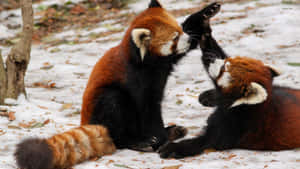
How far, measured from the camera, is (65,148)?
3.38 meters

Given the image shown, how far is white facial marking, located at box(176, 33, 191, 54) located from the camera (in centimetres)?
414

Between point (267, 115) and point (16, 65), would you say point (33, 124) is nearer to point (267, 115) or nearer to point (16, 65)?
point (16, 65)

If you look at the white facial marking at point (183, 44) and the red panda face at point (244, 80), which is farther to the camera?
the white facial marking at point (183, 44)

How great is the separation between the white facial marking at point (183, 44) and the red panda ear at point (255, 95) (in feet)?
3.25

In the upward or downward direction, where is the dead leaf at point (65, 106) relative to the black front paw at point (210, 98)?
downward

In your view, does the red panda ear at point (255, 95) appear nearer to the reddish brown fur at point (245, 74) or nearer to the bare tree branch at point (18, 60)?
the reddish brown fur at point (245, 74)

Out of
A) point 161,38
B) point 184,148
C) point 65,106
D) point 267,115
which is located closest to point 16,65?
point 65,106

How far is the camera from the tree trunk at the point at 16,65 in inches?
199

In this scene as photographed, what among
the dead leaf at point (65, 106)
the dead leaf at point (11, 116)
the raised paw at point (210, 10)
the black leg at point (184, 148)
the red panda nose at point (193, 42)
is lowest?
the dead leaf at point (65, 106)

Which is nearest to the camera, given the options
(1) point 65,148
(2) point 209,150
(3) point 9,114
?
(1) point 65,148

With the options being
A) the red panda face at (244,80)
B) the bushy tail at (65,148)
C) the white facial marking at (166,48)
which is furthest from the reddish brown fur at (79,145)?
the red panda face at (244,80)

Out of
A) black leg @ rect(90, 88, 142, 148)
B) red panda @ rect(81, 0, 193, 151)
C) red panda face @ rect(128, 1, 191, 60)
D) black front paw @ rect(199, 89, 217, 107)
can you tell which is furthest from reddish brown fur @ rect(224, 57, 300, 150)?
black leg @ rect(90, 88, 142, 148)

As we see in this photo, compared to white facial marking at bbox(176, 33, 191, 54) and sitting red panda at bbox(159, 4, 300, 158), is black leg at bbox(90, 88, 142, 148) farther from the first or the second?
white facial marking at bbox(176, 33, 191, 54)

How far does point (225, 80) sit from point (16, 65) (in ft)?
9.99
